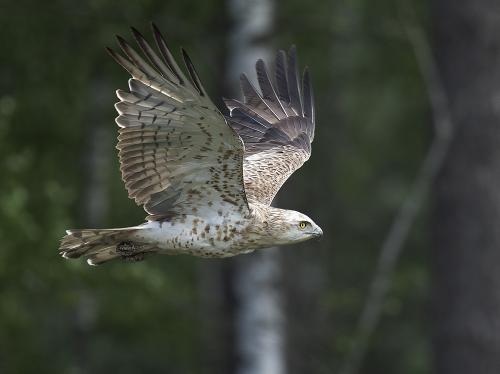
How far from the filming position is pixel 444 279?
11.9 meters

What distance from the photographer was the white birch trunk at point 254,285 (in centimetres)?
1025

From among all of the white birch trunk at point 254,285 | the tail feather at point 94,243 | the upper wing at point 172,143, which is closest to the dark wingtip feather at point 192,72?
the upper wing at point 172,143

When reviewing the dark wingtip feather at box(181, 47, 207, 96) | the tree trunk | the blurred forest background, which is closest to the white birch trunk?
the blurred forest background

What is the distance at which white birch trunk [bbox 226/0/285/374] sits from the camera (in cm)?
1025

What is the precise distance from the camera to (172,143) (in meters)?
7.09

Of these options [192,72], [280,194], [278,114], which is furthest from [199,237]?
[280,194]

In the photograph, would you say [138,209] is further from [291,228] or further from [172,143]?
[172,143]

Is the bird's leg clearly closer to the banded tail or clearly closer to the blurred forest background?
the banded tail

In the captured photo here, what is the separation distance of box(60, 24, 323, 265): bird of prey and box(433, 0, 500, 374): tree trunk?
4.14 m

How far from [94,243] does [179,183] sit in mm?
592

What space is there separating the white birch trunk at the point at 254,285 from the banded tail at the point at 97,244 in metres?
2.84

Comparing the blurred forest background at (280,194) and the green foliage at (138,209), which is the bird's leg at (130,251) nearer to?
the blurred forest background at (280,194)

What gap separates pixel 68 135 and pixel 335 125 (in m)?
7.51

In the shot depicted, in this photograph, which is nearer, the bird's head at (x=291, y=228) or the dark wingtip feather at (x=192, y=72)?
the dark wingtip feather at (x=192, y=72)
